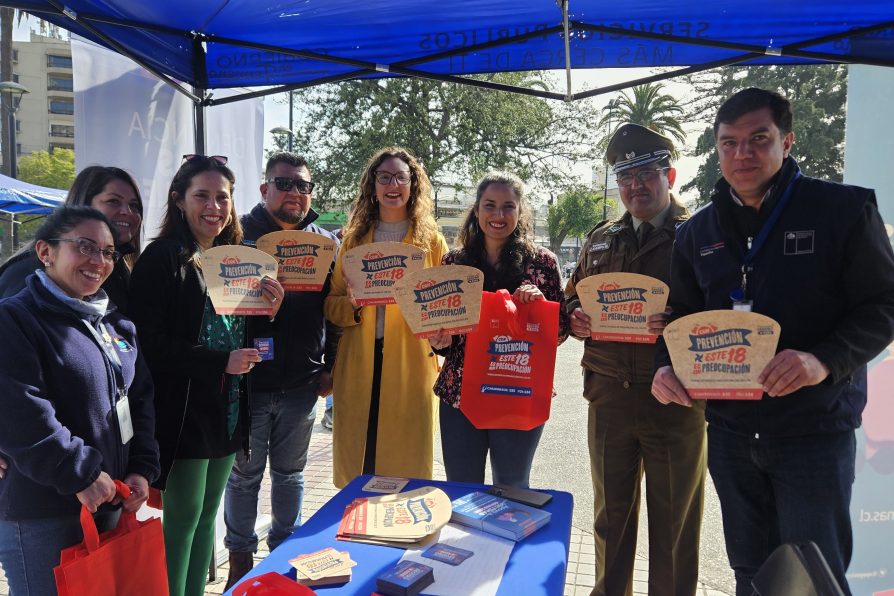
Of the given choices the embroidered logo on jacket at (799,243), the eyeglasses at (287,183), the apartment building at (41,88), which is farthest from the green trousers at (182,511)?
the apartment building at (41,88)

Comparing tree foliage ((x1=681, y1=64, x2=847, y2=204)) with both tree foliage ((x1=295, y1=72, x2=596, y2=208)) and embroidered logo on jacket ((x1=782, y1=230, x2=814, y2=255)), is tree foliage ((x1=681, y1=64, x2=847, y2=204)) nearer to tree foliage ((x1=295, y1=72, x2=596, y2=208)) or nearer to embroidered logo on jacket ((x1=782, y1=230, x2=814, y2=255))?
tree foliage ((x1=295, y1=72, x2=596, y2=208))

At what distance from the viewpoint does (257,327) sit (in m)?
2.98

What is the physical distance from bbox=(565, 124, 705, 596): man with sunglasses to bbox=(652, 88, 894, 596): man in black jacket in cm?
59

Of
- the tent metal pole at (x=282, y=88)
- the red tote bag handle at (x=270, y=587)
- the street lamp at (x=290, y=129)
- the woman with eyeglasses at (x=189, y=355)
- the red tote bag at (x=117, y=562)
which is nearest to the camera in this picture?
the red tote bag handle at (x=270, y=587)

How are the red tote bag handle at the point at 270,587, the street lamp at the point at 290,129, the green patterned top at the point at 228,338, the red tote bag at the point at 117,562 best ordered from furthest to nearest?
the street lamp at the point at 290,129, the green patterned top at the point at 228,338, the red tote bag at the point at 117,562, the red tote bag handle at the point at 270,587

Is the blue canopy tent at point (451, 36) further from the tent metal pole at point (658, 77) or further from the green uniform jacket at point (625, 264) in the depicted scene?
the green uniform jacket at point (625, 264)

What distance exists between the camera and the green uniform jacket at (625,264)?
9.05 ft

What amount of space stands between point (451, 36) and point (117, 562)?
286 cm

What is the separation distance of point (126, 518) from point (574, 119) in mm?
22096

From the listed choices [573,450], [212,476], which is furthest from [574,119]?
[212,476]

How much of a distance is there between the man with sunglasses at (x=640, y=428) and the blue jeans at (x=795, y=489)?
0.57 metres

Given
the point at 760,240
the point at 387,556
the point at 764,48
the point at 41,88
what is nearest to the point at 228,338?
the point at 387,556

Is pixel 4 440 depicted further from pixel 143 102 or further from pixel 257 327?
pixel 143 102

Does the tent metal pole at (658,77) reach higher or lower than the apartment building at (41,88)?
lower
